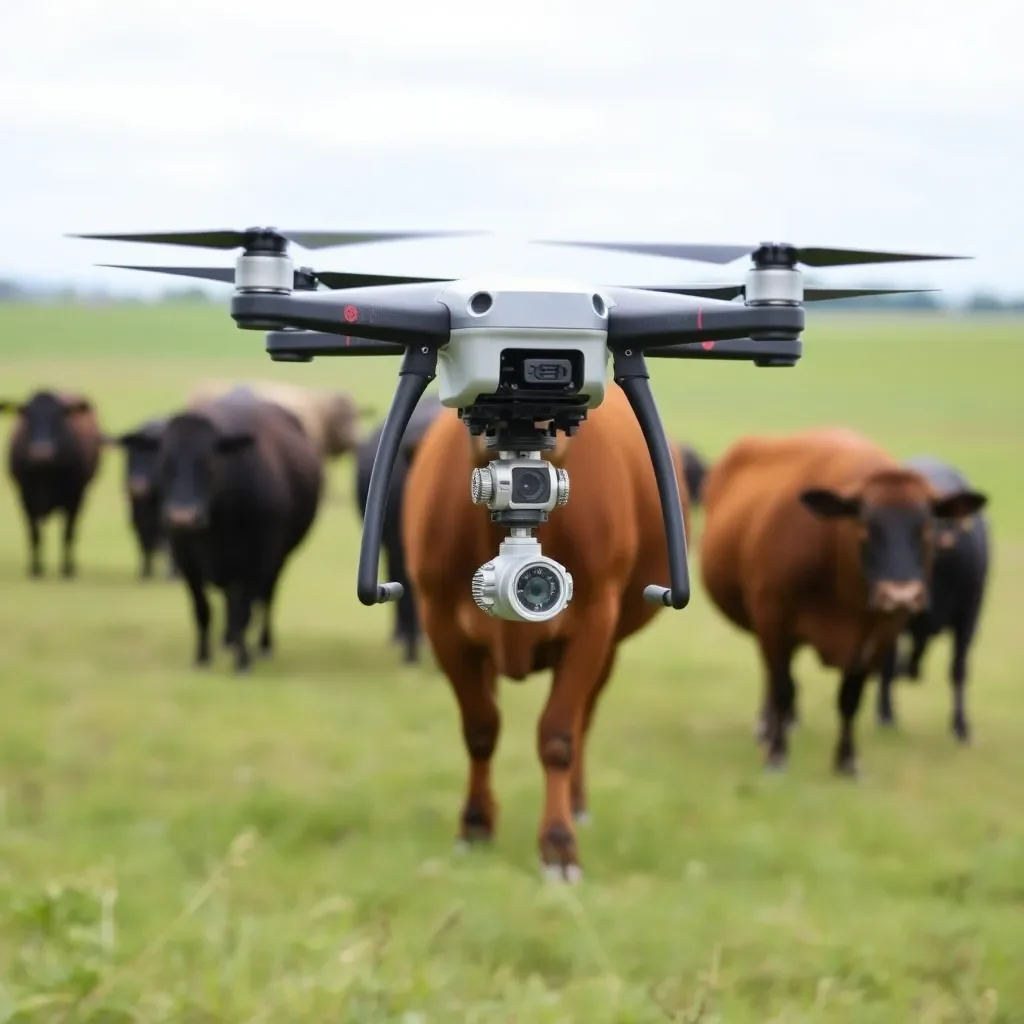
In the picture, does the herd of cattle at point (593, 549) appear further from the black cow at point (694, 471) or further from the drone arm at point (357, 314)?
the black cow at point (694, 471)

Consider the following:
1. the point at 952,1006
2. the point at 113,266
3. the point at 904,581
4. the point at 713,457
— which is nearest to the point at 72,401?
the point at 904,581

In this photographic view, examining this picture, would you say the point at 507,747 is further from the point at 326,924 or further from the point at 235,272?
the point at 235,272

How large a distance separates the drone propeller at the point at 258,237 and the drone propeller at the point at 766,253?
190mm

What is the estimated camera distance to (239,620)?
12.1 meters

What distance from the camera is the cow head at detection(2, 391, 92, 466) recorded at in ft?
59.0

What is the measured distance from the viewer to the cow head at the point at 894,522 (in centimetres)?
823

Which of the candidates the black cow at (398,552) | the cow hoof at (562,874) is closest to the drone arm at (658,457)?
the cow hoof at (562,874)

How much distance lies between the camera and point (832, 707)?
11.8m

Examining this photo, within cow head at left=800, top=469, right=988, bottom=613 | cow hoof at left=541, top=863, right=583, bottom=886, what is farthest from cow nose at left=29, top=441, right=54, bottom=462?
cow hoof at left=541, top=863, right=583, bottom=886

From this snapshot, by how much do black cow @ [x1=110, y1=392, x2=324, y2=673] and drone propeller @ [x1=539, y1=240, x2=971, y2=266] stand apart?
9.94 metres

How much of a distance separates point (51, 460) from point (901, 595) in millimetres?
12256

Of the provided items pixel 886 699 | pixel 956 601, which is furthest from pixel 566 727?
pixel 886 699

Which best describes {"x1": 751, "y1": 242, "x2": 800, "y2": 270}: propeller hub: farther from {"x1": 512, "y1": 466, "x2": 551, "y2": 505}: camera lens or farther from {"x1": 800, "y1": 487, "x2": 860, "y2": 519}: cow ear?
{"x1": 800, "y1": 487, "x2": 860, "y2": 519}: cow ear

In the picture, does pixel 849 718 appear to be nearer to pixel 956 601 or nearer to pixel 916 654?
pixel 956 601
